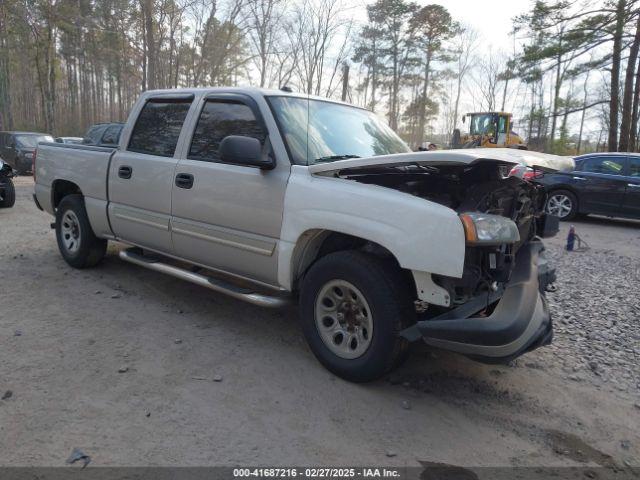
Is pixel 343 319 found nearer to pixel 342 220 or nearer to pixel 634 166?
pixel 342 220

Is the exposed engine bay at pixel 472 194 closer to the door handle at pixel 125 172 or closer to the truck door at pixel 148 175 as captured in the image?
the truck door at pixel 148 175

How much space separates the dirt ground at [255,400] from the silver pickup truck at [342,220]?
1.30ft

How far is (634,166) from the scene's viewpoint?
34.9 ft

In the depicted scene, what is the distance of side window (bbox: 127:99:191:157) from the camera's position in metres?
4.49

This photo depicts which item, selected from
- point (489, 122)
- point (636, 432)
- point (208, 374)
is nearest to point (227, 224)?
point (208, 374)

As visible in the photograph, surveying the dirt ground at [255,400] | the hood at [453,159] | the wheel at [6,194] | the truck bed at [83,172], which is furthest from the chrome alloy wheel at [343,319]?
the wheel at [6,194]

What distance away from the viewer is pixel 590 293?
216 inches

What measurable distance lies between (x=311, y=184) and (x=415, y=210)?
0.83 metres

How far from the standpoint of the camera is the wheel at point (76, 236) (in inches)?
216

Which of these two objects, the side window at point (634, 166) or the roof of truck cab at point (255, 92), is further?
the side window at point (634, 166)

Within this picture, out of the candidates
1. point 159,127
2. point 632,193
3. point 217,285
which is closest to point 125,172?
point 159,127

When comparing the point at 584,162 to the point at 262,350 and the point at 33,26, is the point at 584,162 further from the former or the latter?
the point at 33,26

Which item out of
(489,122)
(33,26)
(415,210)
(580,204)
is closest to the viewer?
(415,210)

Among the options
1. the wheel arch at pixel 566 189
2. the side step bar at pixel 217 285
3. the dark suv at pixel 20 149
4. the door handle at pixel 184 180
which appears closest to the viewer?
the side step bar at pixel 217 285
